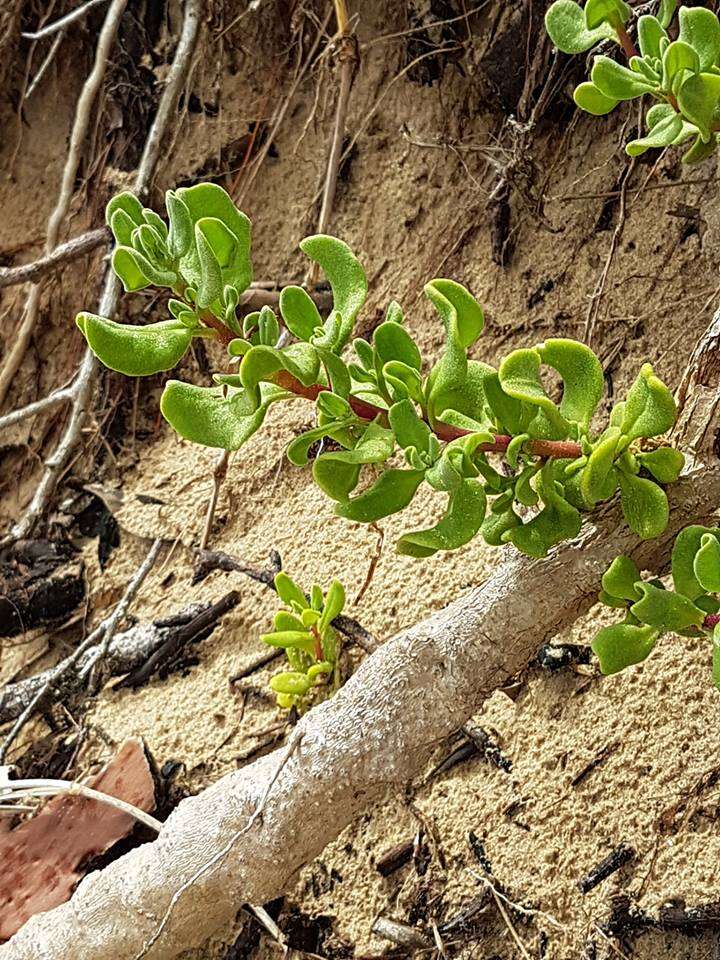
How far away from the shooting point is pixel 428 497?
1972 millimetres

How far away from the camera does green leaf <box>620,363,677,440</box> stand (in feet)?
3.63

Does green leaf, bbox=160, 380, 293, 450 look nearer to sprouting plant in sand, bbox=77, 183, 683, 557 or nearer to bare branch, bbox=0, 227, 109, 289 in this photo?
sprouting plant in sand, bbox=77, 183, 683, 557

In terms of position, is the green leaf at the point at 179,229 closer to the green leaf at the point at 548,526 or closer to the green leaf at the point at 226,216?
the green leaf at the point at 226,216

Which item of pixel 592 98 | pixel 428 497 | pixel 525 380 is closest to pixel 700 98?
pixel 592 98

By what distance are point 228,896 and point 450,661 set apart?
47 cm

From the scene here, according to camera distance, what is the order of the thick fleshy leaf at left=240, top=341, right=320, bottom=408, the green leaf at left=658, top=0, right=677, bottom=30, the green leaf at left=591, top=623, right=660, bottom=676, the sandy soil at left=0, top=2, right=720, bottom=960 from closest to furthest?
the thick fleshy leaf at left=240, top=341, right=320, bottom=408
the green leaf at left=591, top=623, right=660, bottom=676
the green leaf at left=658, top=0, right=677, bottom=30
the sandy soil at left=0, top=2, right=720, bottom=960

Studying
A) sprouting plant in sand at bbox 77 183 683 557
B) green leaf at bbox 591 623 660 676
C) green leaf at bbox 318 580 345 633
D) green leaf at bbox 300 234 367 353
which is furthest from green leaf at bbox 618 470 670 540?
green leaf at bbox 318 580 345 633

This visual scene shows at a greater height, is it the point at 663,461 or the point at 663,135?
the point at 663,135

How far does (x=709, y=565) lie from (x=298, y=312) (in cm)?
58

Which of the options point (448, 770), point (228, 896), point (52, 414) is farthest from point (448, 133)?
point (228, 896)

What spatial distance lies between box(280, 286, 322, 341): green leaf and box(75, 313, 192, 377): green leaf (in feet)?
0.45

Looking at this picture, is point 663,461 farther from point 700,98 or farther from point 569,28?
point 569,28

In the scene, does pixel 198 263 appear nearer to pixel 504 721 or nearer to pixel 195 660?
pixel 504 721

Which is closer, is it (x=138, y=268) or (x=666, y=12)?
(x=138, y=268)
